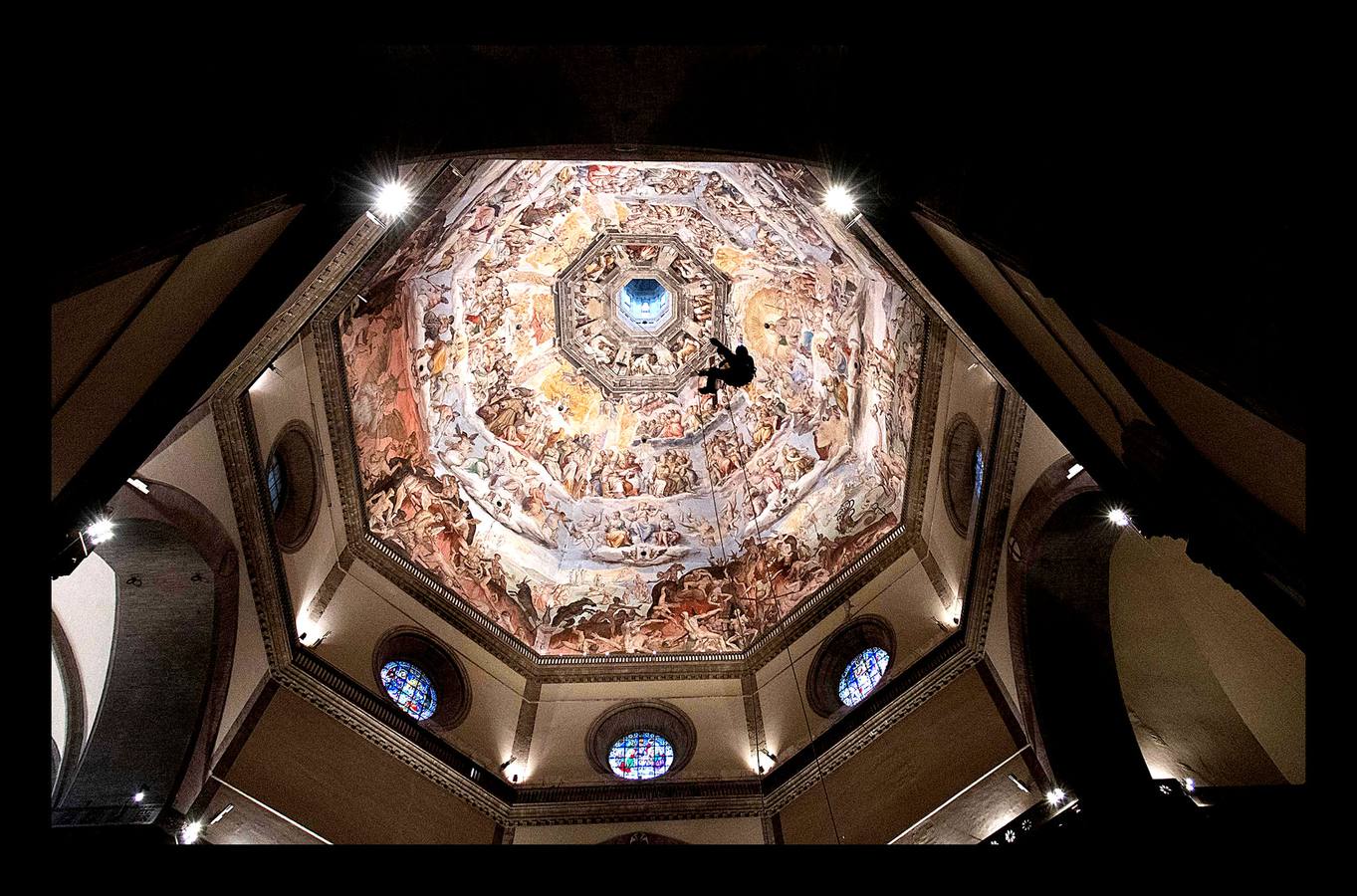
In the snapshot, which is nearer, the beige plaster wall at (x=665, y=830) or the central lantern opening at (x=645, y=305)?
the beige plaster wall at (x=665, y=830)

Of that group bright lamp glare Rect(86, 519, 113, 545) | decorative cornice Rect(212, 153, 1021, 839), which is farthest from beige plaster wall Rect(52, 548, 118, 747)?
bright lamp glare Rect(86, 519, 113, 545)

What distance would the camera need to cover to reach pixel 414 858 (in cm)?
432

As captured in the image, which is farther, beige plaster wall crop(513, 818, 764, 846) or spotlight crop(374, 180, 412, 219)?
beige plaster wall crop(513, 818, 764, 846)

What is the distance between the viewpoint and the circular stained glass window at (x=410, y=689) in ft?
53.3

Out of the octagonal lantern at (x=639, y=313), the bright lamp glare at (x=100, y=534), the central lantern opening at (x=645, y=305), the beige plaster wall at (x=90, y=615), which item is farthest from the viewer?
the central lantern opening at (x=645, y=305)

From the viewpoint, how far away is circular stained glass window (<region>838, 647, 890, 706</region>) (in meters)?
16.3

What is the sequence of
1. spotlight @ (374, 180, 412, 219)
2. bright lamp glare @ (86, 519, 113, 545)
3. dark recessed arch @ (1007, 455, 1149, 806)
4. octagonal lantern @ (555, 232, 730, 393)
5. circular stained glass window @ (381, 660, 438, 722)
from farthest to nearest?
octagonal lantern @ (555, 232, 730, 393) → circular stained glass window @ (381, 660, 438, 722) → dark recessed arch @ (1007, 455, 1149, 806) → bright lamp glare @ (86, 519, 113, 545) → spotlight @ (374, 180, 412, 219)

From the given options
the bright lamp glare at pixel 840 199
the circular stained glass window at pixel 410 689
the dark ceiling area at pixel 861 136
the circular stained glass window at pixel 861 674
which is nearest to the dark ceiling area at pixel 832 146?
the dark ceiling area at pixel 861 136

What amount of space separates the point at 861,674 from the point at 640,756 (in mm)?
4417

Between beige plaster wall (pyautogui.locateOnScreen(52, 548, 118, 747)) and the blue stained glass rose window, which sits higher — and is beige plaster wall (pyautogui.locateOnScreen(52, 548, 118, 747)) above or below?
below

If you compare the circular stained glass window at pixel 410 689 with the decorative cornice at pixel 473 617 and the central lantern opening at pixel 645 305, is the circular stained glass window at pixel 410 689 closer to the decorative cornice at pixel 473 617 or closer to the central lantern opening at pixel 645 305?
the decorative cornice at pixel 473 617

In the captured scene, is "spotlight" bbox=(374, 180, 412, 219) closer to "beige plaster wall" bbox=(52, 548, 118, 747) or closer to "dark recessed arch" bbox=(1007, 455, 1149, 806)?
"beige plaster wall" bbox=(52, 548, 118, 747)

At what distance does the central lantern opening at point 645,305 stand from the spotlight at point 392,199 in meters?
11.3

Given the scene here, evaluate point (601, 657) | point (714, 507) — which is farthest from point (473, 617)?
point (714, 507)
